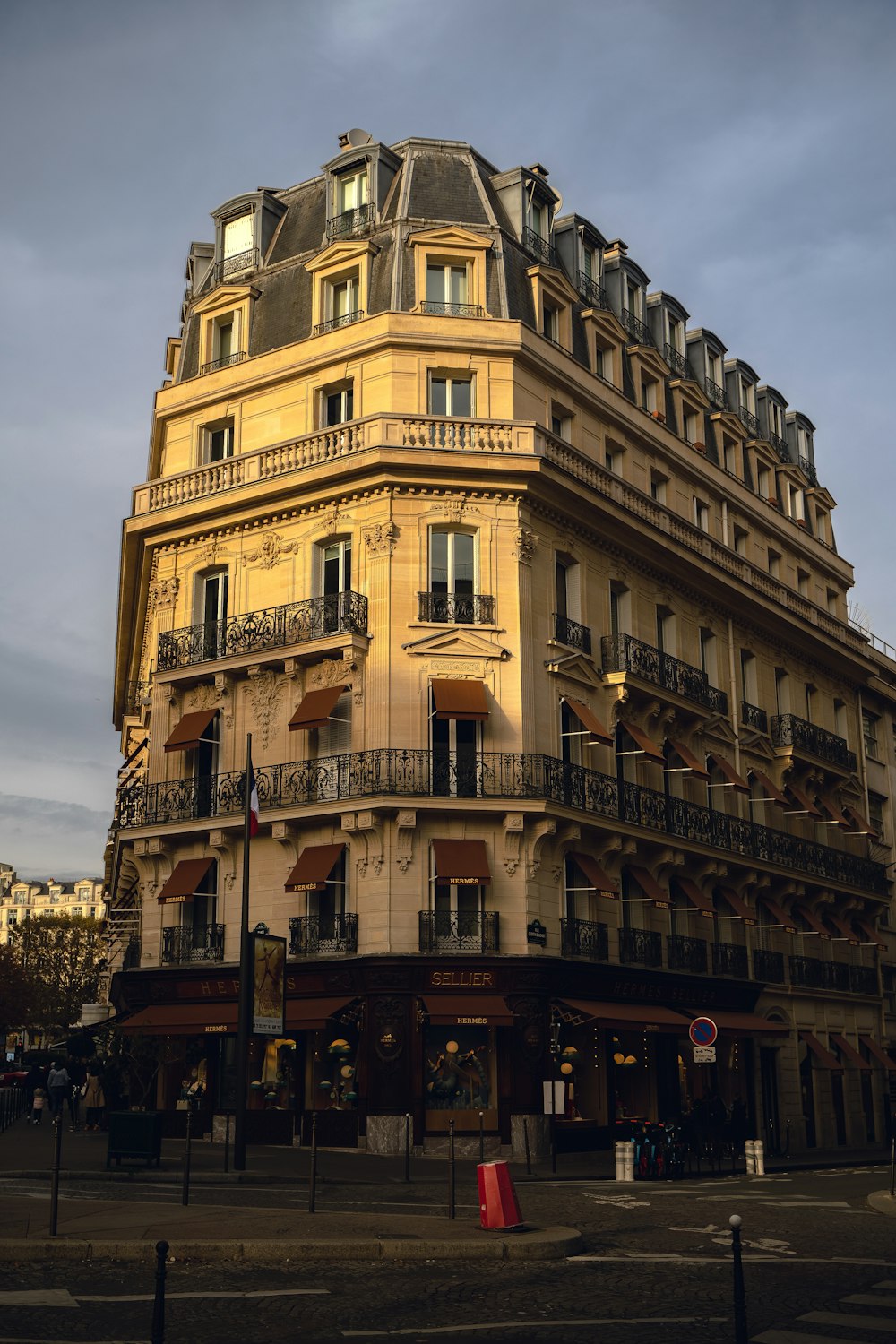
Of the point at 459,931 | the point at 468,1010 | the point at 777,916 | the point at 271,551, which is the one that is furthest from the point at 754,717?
the point at 468,1010

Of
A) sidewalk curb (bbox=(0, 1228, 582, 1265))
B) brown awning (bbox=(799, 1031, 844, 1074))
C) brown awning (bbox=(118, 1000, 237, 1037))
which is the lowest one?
sidewalk curb (bbox=(0, 1228, 582, 1265))

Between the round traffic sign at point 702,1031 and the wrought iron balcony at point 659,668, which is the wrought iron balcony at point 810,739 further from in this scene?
the round traffic sign at point 702,1031

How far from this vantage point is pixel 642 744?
3484 cm

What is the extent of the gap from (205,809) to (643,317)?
20229 mm

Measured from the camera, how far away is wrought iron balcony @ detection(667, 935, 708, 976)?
3672 centimetres

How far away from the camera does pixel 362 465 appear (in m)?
32.9

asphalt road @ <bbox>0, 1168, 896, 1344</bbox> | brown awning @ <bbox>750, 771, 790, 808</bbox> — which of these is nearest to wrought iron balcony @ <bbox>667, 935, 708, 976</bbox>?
brown awning @ <bbox>750, 771, 790, 808</bbox>

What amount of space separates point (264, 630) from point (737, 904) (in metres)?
15.4

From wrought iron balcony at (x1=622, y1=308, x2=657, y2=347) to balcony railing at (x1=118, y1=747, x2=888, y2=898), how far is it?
13789 millimetres

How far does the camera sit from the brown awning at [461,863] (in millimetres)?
30125

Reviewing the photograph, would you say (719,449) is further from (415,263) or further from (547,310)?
(415,263)

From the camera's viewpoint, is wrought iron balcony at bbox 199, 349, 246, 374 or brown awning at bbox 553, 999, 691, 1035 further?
wrought iron balcony at bbox 199, 349, 246, 374

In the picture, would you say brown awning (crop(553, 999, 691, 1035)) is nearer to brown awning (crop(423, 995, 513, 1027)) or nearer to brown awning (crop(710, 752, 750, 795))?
brown awning (crop(423, 995, 513, 1027))

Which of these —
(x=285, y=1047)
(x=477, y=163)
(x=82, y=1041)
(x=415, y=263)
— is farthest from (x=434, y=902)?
(x=477, y=163)
